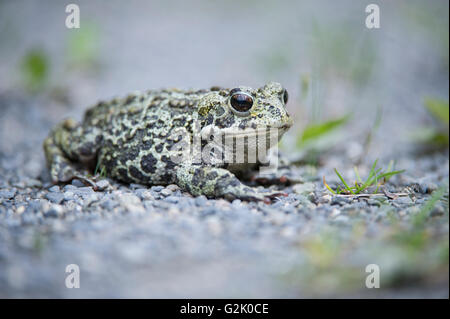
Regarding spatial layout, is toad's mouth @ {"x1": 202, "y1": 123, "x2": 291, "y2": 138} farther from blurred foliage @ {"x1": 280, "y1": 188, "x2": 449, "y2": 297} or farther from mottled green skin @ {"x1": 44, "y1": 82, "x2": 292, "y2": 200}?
blurred foliage @ {"x1": 280, "y1": 188, "x2": 449, "y2": 297}

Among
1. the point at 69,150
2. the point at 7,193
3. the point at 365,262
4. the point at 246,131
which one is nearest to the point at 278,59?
the point at 246,131

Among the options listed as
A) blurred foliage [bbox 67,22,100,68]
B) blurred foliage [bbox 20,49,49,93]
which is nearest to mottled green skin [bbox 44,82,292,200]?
blurred foliage [bbox 20,49,49,93]

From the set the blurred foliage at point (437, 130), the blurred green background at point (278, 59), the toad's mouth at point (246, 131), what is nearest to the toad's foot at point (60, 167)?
the toad's mouth at point (246, 131)

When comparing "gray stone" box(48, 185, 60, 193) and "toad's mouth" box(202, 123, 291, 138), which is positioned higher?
"toad's mouth" box(202, 123, 291, 138)

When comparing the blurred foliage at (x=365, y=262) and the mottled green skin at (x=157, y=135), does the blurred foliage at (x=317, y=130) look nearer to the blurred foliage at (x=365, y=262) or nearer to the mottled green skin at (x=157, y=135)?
the mottled green skin at (x=157, y=135)

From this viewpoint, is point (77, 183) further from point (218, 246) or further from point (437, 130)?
point (437, 130)

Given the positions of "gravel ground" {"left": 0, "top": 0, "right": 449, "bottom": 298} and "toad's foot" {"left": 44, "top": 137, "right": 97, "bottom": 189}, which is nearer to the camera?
"gravel ground" {"left": 0, "top": 0, "right": 449, "bottom": 298}

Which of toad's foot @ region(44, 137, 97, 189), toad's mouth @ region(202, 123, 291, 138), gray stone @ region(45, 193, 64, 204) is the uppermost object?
toad's mouth @ region(202, 123, 291, 138)

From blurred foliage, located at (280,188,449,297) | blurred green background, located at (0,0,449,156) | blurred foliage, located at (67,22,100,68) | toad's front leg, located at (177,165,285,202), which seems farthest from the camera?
blurred foliage, located at (67,22,100,68)
